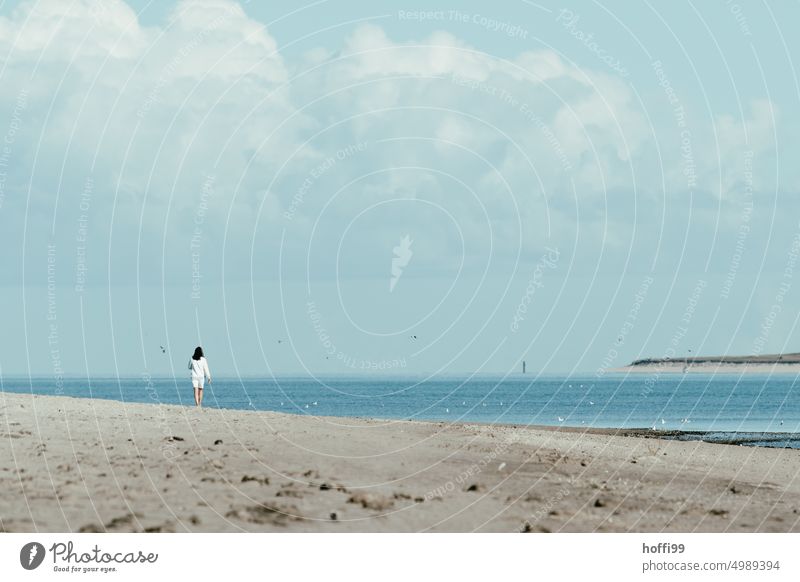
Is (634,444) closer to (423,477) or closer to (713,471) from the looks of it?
(713,471)

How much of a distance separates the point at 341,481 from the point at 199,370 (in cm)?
1758

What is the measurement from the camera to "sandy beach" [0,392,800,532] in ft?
46.5

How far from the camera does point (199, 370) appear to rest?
1326 inches

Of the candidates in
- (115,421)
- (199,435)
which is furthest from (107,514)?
(115,421)

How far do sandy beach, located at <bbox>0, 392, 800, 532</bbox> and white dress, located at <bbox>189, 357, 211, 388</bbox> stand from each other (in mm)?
6917

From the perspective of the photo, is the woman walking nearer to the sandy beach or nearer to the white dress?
the white dress

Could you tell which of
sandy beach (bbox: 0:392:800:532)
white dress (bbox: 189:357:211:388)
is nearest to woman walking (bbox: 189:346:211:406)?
white dress (bbox: 189:357:211:388)

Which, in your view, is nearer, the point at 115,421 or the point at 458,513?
the point at 458,513

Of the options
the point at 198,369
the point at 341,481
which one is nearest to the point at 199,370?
the point at 198,369

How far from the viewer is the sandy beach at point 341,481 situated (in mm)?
14188

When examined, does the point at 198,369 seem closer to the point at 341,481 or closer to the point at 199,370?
the point at 199,370

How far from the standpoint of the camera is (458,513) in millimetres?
14930
